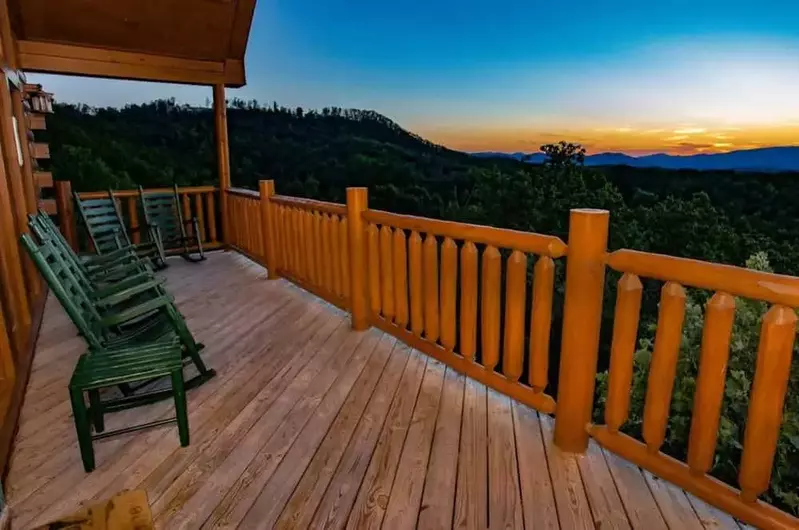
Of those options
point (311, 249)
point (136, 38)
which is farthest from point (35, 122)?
point (311, 249)

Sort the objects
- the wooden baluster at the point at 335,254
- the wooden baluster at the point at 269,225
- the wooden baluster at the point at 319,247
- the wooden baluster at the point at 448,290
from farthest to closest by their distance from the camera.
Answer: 1. the wooden baluster at the point at 269,225
2. the wooden baluster at the point at 319,247
3. the wooden baluster at the point at 335,254
4. the wooden baluster at the point at 448,290

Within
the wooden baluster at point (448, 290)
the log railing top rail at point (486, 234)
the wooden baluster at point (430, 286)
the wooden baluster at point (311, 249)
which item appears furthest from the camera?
the wooden baluster at point (311, 249)

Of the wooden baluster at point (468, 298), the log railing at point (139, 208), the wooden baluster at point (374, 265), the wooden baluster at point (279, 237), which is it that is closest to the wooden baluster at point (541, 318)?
the wooden baluster at point (468, 298)

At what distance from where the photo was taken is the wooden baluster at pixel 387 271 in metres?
3.01

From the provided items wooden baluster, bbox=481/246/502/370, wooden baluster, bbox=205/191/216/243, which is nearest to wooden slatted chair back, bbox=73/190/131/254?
wooden baluster, bbox=205/191/216/243

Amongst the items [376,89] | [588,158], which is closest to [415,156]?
[376,89]

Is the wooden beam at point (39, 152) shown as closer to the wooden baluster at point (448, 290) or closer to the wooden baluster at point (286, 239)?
the wooden baluster at point (286, 239)

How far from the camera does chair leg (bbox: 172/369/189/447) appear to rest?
189 cm

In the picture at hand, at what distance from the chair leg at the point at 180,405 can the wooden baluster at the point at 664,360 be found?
179 centimetres

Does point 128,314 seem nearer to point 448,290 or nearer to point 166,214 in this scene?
point 448,290

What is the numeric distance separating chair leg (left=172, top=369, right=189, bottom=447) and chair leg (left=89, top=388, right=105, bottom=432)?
0.37 meters

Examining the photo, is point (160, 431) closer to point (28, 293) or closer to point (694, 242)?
point (28, 293)

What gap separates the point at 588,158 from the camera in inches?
672

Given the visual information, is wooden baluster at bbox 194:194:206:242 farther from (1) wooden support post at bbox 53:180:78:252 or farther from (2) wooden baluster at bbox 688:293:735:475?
(2) wooden baluster at bbox 688:293:735:475
